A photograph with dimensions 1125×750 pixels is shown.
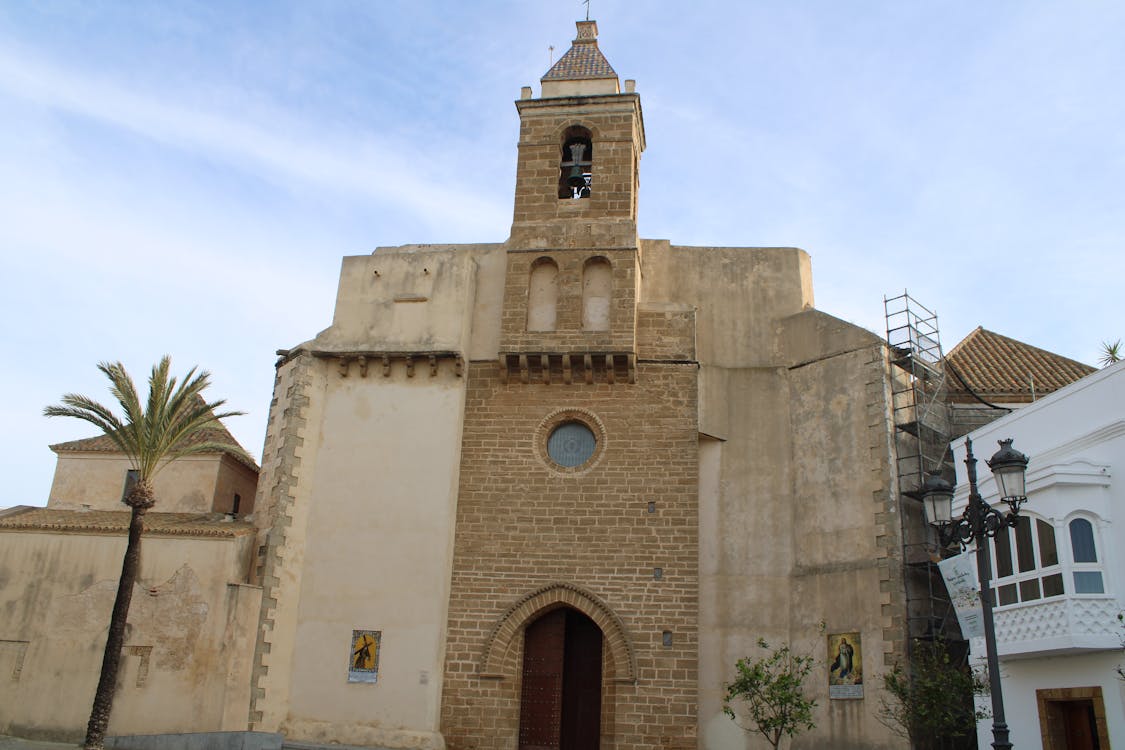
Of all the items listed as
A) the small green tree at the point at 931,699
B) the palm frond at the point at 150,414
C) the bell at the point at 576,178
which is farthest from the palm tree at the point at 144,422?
the small green tree at the point at 931,699

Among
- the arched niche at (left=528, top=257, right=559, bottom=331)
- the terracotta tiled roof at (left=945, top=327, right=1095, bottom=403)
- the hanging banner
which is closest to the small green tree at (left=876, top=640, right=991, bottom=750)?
the hanging banner

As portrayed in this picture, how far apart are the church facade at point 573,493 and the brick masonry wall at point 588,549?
1.6 inches

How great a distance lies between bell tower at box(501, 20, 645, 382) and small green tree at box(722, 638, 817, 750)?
597cm

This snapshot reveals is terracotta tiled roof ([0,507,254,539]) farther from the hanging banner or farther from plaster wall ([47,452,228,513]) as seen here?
the hanging banner

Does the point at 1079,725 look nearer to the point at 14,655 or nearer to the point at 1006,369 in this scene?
the point at 1006,369

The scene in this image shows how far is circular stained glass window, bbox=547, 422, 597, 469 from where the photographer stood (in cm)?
2031

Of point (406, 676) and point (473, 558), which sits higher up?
point (473, 558)

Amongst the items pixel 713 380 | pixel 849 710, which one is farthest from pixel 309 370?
pixel 849 710

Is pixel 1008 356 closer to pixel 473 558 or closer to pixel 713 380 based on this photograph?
pixel 713 380

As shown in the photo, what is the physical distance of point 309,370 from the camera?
2075cm

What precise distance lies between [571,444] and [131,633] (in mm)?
8520

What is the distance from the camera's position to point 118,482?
24047 millimetres

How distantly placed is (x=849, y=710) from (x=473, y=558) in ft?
23.3

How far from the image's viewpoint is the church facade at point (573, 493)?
730 inches
